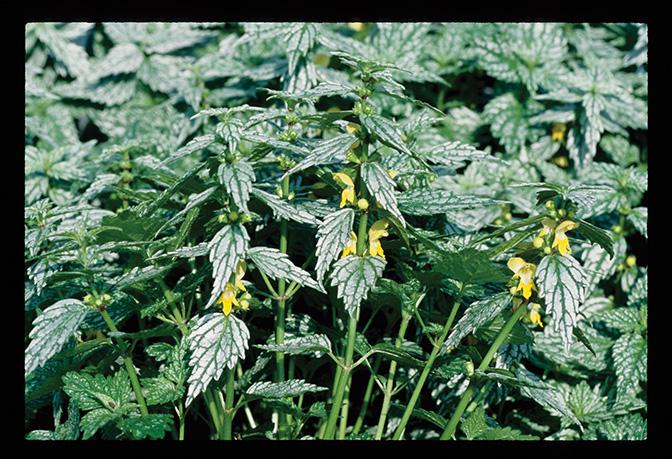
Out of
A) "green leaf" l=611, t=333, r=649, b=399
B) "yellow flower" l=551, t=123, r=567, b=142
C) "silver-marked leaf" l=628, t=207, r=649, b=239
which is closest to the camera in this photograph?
"green leaf" l=611, t=333, r=649, b=399

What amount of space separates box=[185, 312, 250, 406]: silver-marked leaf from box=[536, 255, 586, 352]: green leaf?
21.2 inches

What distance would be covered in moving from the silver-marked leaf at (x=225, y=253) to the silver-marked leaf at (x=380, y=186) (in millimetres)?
239

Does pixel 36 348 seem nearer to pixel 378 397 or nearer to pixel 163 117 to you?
pixel 378 397

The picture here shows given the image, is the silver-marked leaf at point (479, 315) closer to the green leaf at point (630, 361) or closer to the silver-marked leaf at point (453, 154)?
the silver-marked leaf at point (453, 154)

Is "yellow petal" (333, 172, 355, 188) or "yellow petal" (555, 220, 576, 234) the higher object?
"yellow petal" (333, 172, 355, 188)

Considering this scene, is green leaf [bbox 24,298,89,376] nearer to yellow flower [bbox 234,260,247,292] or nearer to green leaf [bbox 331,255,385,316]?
yellow flower [bbox 234,260,247,292]

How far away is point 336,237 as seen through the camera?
1.53 metres

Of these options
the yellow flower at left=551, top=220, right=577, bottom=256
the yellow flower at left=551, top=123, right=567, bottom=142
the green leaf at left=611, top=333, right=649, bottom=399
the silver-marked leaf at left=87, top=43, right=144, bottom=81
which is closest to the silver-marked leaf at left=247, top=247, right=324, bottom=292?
the yellow flower at left=551, top=220, right=577, bottom=256

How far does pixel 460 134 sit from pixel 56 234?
152cm

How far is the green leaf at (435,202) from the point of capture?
5.50ft

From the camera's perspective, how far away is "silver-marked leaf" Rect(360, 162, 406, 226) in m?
1.50

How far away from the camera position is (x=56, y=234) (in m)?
1.71

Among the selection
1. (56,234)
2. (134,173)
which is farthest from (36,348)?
(134,173)

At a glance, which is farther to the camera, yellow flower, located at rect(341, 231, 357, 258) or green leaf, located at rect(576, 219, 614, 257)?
yellow flower, located at rect(341, 231, 357, 258)
